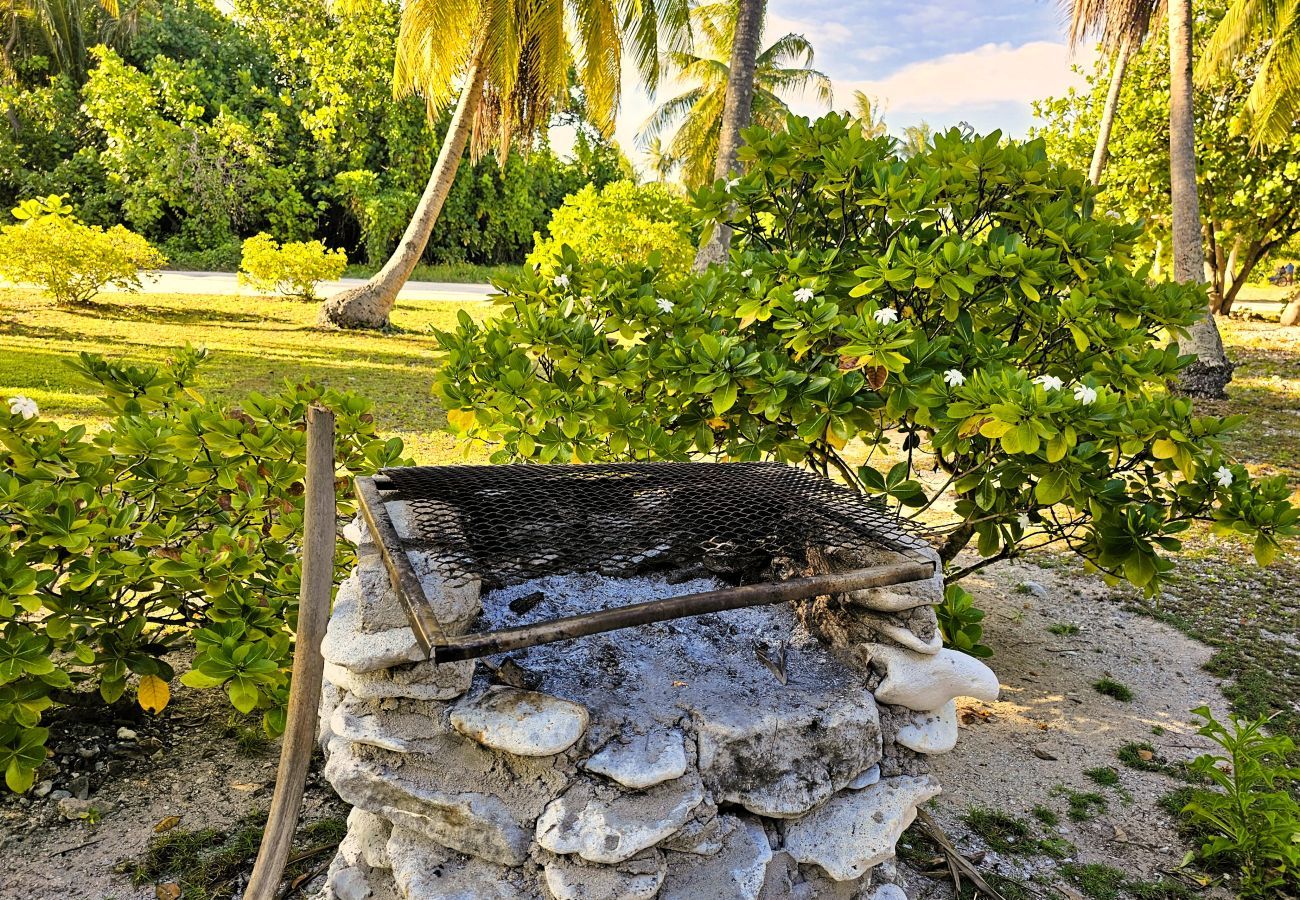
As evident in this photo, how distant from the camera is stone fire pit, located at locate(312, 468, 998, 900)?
1642 mm

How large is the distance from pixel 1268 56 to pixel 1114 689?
1090cm

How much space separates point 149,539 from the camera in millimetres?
2416

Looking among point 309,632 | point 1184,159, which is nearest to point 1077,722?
point 309,632

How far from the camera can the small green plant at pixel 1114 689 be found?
11.7ft

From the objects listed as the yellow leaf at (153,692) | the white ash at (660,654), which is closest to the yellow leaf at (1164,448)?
the white ash at (660,654)

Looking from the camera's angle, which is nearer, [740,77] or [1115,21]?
[740,77]

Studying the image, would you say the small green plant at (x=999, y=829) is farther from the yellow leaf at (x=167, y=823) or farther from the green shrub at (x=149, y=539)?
the yellow leaf at (x=167, y=823)

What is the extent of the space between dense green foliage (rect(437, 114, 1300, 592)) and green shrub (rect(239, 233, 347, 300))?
11.5 meters

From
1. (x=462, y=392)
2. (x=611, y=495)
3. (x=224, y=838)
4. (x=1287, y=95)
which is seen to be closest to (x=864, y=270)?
(x=611, y=495)

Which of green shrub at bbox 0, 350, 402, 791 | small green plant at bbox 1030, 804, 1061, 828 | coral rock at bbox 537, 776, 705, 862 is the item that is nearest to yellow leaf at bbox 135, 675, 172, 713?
green shrub at bbox 0, 350, 402, 791

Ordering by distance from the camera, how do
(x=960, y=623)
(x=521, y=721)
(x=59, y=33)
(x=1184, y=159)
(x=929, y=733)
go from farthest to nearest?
(x=59, y=33) < (x=1184, y=159) < (x=960, y=623) < (x=929, y=733) < (x=521, y=721)

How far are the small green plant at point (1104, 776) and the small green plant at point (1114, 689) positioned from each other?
0.69m

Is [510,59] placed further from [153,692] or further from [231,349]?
[153,692]

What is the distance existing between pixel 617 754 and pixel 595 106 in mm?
10226
